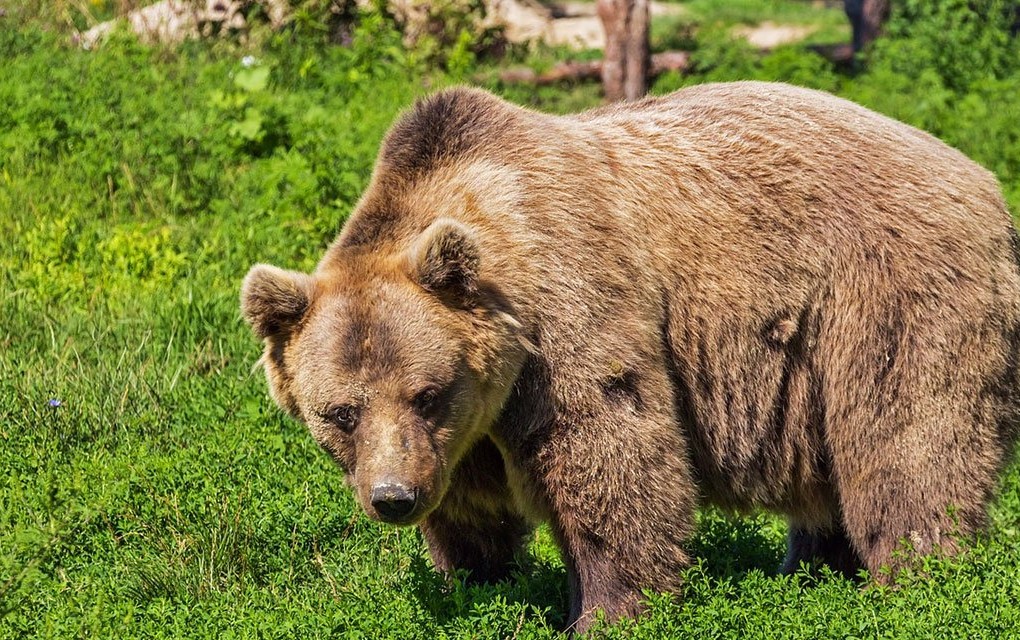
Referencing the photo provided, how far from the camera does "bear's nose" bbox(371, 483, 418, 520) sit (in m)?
4.61

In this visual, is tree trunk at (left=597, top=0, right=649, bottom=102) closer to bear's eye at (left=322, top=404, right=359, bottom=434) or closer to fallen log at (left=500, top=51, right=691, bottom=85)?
fallen log at (left=500, top=51, right=691, bottom=85)

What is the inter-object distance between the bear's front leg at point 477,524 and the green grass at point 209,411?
139mm

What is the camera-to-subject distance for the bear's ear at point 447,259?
4719mm

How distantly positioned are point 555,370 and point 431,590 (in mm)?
1093

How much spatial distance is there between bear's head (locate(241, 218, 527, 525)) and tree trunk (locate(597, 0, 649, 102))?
8.72m

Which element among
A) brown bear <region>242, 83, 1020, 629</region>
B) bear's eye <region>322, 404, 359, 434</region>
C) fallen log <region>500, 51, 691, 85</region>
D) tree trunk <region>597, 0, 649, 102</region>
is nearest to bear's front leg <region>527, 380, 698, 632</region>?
brown bear <region>242, 83, 1020, 629</region>

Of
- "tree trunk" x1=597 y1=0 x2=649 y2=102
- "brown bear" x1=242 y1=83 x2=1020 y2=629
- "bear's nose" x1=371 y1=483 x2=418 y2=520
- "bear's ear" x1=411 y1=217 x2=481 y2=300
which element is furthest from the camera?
"tree trunk" x1=597 y1=0 x2=649 y2=102

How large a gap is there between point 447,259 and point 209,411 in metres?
2.74

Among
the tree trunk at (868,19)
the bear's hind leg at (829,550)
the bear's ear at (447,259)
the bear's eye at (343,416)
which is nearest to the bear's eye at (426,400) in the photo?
the bear's eye at (343,416)

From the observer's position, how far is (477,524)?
5.50 meters

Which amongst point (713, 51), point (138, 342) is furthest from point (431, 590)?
point (713, 51)

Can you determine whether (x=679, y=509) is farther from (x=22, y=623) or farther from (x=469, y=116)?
(x=22, y=623)

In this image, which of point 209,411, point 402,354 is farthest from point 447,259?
point 209,411

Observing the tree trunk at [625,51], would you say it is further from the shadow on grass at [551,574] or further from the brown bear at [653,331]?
the brown bear at [653,331]
